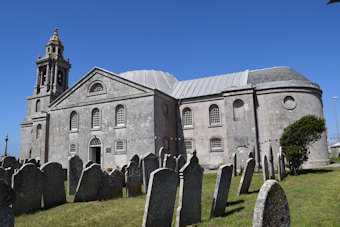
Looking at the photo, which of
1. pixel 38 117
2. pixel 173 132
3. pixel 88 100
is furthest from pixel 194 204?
pixel 38 117

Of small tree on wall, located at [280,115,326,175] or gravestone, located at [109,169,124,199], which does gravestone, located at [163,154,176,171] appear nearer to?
gravestone, located at [109,169,124,199]

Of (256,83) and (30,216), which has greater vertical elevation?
(256,83)

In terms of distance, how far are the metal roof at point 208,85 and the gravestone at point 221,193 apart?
18875mm

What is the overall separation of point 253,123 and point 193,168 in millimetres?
17514

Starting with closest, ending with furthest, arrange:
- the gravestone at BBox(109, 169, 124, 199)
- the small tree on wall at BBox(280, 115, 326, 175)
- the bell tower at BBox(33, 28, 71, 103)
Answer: the gravestone at BBox(109, 169, 124, 199), the small tree on wall at BBox(280, 115, 326, 175), the bell tower at BBox(33, 28, 71, 103)

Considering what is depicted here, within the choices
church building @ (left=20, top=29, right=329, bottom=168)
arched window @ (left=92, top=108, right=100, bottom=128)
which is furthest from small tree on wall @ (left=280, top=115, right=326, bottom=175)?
arched window @ (left=92, top=108, right=100, bottom=128)

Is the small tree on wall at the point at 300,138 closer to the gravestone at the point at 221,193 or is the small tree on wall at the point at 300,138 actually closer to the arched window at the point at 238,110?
the arched window at the point at 238,110

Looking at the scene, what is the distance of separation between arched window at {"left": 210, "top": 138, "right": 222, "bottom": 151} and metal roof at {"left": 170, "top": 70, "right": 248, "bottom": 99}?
4.73 m

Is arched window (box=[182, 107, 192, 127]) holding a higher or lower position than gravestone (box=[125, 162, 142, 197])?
higher

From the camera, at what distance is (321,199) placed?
870cm

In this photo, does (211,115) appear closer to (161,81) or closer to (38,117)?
(161,81)

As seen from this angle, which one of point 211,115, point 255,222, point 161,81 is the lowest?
point 255,222

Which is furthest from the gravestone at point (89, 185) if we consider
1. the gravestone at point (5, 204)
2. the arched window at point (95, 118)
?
the arched window at point (95, 118)

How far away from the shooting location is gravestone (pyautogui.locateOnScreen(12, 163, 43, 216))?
831 centimetres
